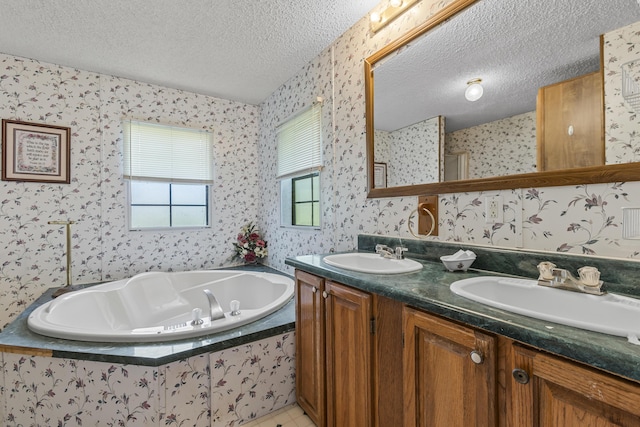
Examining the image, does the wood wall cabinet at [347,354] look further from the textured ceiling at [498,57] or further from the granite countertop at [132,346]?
the textured ceiling at [498,57]

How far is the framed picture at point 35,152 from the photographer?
2.27 m

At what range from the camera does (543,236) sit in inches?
41.9

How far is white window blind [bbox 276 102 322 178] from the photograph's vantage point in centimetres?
234

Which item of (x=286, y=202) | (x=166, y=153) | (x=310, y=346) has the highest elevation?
(x=166, y=153)

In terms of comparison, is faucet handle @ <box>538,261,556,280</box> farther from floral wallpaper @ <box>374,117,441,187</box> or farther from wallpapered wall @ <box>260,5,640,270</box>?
floral wallpaper @ <box>374,117,441,187</box>

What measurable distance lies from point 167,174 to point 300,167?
1412 millimetres

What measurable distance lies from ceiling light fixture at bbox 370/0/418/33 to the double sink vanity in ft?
4.18

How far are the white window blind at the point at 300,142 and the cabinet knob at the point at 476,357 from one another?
177 cm

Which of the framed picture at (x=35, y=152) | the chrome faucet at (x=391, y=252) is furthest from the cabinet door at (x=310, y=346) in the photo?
the framed picture at (x=35, y=152)

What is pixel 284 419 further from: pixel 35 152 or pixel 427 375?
pixel 35 152

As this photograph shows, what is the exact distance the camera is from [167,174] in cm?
290

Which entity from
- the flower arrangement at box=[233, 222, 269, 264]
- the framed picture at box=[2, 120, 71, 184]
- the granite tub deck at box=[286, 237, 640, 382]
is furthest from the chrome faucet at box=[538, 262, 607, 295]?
the framed picture at box=[2, 120, 71, 184]

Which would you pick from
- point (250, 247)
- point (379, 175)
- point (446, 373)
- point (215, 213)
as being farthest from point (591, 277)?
point (215, 213)

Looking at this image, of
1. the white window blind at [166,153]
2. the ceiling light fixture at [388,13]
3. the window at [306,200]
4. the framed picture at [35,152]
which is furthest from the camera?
the white window blind at [166,153]
